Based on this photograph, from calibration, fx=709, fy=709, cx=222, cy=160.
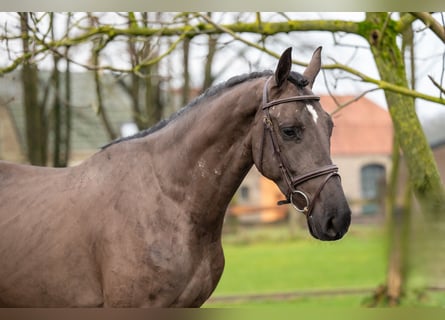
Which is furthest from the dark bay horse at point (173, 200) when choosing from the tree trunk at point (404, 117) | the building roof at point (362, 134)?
the building roof at point (362, 134)

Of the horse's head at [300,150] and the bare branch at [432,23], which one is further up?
the bare branch at [432,23]

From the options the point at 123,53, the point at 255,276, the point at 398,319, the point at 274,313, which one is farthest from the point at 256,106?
the point at 255,276

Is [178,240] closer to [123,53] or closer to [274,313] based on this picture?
[274,313]

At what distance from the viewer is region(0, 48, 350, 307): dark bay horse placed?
3730 millimetres

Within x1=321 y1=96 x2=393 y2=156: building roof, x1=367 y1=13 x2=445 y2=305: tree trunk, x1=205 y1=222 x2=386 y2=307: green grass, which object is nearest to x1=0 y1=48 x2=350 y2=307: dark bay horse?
x1=367 y1=13 x2=445 y2=305: tree trunk

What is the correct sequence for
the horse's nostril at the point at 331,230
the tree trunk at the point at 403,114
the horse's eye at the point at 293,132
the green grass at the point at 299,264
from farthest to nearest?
1. the green grass at the point at 299,264
2. the tree trunk at the point at 403,114
3. the horse's eye at the point at 293,132
4. the horse's nostril at the point at 331,230

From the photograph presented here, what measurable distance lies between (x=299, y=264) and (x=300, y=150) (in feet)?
45.4

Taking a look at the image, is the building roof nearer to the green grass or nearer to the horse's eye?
the green grass

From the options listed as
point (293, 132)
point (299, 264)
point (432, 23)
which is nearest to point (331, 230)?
point (293, 132)

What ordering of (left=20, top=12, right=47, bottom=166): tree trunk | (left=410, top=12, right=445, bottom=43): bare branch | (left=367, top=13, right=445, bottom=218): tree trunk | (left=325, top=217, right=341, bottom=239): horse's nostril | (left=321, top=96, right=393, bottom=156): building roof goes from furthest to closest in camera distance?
(left=321, top=96, right=393, bottom=156): building roof < (left=20, top=12, right=47, bottom=166): tree trunk < (left=367, top=13, right=445, bottom=218): tree trunk < (left=410, top=12, right=445, bottom=43): bare branch < (left=325, top=217, right=341, bottom=239): horse's nostril

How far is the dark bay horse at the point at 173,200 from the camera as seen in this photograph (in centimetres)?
373

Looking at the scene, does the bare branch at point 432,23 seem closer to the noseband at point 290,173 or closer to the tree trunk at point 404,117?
the tree trunk at point 404,117

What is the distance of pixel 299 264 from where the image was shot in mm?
17219

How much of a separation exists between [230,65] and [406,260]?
20.7ft
